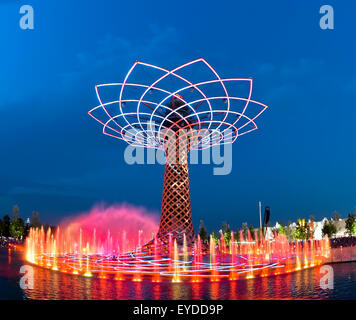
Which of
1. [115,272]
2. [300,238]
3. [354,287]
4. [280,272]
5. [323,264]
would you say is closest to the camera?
[354,287]

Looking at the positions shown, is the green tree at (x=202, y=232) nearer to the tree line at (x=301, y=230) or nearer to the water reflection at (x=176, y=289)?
the tree line at (x=301, y=230)

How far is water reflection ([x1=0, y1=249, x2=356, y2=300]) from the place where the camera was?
38.5ft

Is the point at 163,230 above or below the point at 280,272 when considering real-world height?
above

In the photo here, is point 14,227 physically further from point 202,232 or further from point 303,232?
point 303,232

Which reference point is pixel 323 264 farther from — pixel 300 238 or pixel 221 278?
pixel 300 238

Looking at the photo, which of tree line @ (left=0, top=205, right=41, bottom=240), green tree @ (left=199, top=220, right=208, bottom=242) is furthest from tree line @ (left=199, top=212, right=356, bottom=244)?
tree line @ (left=0, top=205, right=41, bottom=240)

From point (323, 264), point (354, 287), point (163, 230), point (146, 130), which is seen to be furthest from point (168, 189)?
point (354, 287)

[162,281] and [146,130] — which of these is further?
[146,130]

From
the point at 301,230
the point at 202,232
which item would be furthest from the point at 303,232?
the point at 202,232

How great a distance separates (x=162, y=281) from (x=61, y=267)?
756 cm

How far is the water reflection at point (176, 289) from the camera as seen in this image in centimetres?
1175

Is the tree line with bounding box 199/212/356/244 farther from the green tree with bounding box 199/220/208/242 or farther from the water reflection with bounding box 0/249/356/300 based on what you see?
the water reflection with bounding box 0/249/356/300

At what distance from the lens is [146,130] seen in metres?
25.9

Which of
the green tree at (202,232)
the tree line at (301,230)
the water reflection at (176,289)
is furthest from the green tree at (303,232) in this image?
the water reflection at (176,289)
